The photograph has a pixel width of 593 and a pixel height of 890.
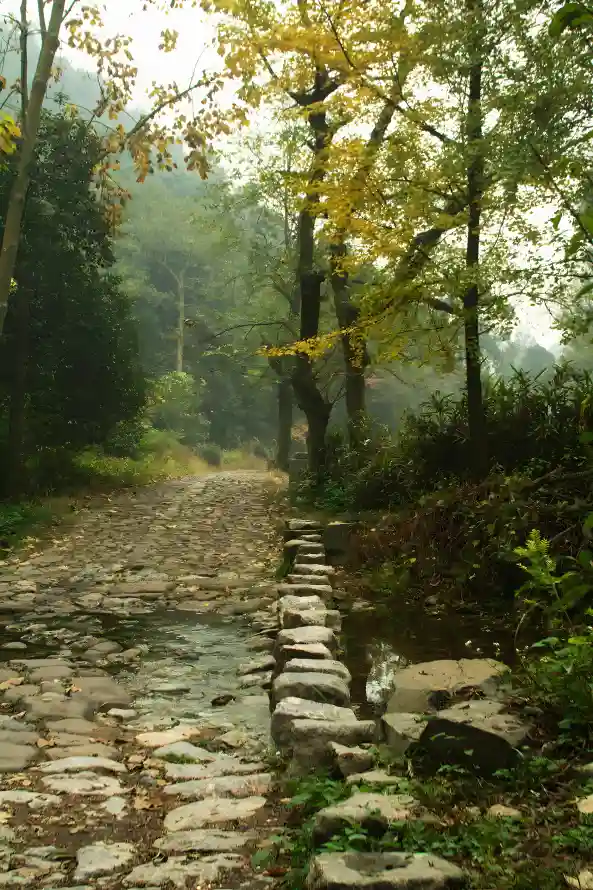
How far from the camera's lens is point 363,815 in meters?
2.52

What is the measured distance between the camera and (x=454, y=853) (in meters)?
2.37

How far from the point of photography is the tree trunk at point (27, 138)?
949 cm

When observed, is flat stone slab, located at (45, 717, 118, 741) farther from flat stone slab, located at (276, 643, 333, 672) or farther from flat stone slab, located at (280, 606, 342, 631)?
flat stone slab, located at (280, 606, 342, 631)

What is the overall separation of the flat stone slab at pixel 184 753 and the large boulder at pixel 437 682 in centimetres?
105

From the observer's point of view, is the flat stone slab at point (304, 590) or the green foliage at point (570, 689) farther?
the flat stone slab at point (304, 590)

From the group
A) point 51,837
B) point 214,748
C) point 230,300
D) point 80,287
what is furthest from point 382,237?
point 230,300

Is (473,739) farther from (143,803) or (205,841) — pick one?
(143,803)

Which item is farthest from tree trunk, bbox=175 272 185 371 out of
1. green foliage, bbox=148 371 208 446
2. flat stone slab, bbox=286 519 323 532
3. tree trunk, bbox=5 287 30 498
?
flat stone slab, bbox=286 519 323 532

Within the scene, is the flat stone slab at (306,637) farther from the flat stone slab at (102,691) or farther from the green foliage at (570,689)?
the green foliage at (570,689)

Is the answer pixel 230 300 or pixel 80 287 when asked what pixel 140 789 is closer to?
pixel 80 287

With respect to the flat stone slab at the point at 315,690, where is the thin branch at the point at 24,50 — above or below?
above

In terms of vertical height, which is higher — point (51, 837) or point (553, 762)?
point (553, 762)

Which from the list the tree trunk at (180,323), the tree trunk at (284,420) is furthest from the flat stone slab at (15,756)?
the tree trunk at (180,323)

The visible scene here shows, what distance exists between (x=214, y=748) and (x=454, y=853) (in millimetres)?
1949
